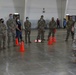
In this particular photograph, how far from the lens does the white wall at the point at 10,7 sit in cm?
3535

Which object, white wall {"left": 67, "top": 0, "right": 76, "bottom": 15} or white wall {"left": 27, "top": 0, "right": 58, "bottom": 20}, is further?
white wall {"left": 67, "top": 0, "right": 76, "bottom": 15}

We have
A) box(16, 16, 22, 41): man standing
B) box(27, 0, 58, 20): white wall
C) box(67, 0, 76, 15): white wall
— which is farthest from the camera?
box(67, 0, 76, 15): white wall

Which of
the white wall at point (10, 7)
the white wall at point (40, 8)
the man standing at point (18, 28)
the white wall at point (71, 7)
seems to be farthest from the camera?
the white wall at point (71, 7)

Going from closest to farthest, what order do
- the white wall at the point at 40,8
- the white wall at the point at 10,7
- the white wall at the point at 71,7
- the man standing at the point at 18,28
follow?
the man standing at the point at 18,28
the white wall at the point at 10,7
the white wall at the point at 40,8
the white wall at the point at 71,7

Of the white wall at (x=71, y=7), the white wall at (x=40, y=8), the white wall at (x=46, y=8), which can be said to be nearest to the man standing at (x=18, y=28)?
the white wall at (x=46, y=8)

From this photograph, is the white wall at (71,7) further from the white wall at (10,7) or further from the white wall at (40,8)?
the white wall at (10,7)

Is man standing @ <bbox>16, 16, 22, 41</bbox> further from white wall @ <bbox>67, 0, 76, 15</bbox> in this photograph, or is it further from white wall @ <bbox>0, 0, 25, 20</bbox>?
white wall @ <bbox>67, 0, 76, 15</bbox>

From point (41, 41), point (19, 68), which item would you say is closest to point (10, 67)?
point (19, 68)

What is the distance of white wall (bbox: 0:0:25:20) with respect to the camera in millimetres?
35347

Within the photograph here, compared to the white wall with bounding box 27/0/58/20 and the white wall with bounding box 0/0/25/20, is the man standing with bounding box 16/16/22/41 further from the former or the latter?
the white wall with bounding box 27/0/58/20

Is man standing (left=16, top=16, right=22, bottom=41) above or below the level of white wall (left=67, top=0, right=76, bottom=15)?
below

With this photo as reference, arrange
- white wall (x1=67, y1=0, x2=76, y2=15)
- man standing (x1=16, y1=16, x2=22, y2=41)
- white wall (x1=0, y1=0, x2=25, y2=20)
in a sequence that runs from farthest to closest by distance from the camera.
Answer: white wall (x1=67, y1=0, x2=76, y2=15) → white wall (x1=0, y1=0, x2=25, y2=20) → man standing (x1=16, y1=16, x2=22, y2=41)

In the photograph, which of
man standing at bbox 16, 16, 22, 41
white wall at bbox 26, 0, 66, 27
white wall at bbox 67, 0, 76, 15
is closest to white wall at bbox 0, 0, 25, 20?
white wall at bbox 26, 0, 66, 27

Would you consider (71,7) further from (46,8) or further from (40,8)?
(40,8)
